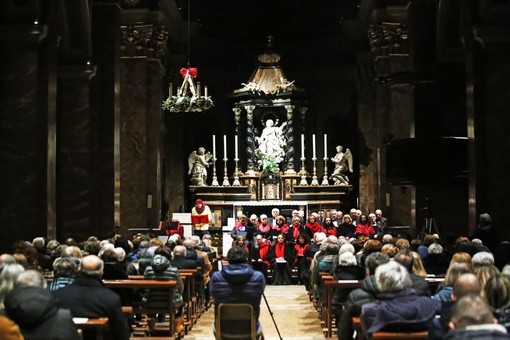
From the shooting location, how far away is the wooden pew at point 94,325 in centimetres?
678

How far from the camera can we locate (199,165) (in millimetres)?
26156

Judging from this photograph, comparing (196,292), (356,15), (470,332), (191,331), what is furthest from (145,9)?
(470,332)

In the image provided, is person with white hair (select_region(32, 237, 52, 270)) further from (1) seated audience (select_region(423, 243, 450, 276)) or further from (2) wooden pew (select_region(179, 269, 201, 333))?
(1) seated audience (select_region(423, 243, 450, 276))

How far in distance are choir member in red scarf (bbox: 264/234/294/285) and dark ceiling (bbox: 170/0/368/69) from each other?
1054 cm

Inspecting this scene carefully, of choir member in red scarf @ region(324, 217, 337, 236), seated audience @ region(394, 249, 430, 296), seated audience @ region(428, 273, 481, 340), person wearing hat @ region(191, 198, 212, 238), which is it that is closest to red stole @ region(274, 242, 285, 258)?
choir member in red scarf @ region(324, 217, 337, 236)

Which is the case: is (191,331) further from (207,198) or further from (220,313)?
(207,198)

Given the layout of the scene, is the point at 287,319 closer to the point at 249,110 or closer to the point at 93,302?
the point at 93,302

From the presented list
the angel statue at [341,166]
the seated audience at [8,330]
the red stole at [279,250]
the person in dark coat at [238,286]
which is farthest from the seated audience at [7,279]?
the angel statue at [341,166]

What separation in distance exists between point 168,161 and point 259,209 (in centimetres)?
304

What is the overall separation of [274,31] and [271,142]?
4.59 m

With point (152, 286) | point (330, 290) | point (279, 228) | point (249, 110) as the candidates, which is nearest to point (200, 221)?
point (279, 228)

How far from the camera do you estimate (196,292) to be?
13812 millimetres

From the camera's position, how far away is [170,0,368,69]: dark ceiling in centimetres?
2817

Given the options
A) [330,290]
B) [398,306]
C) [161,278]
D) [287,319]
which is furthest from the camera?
[287,319]
